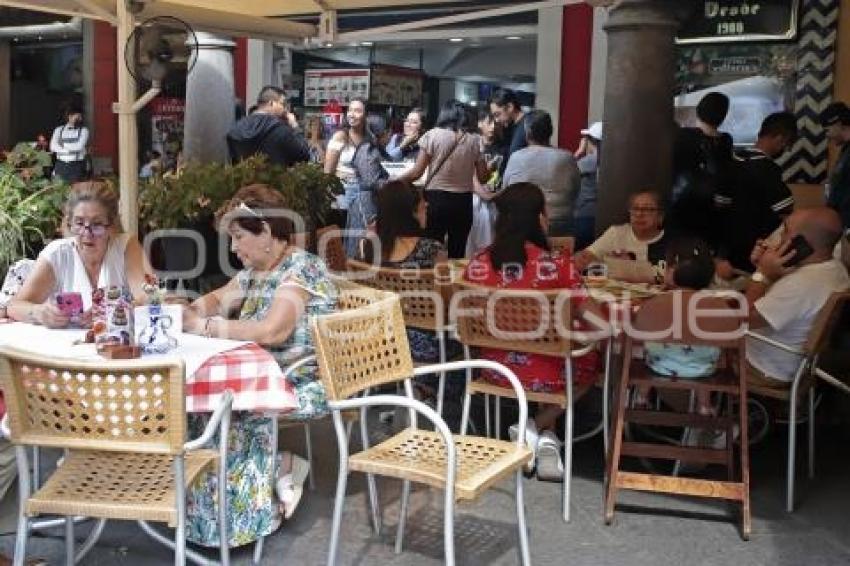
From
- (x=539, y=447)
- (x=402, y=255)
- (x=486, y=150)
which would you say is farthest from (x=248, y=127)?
(x=539, y=447)

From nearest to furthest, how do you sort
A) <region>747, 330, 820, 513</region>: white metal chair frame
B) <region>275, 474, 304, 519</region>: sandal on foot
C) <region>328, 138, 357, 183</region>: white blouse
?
<region>275, 474, 304, 519</region>: sandal on foot → <region>747, 330, 820, 513</region>: white metal chair frame → <region>328, 138, 357, 183</region>: white blouse

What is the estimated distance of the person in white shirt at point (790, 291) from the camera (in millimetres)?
4129

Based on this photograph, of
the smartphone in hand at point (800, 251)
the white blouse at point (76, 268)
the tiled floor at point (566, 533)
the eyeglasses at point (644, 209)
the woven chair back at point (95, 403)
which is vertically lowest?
the tiled floor at point (566, 533)

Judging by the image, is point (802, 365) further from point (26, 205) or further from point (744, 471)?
point (26, 205)

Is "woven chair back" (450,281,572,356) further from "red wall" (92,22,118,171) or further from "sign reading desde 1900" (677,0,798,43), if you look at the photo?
"red wall" (92,22,118,171)

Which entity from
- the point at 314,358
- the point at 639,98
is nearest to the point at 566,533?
the point at 314,358

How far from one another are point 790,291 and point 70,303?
282 cm

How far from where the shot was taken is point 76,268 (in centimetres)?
389

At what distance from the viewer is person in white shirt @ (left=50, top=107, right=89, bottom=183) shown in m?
11.6

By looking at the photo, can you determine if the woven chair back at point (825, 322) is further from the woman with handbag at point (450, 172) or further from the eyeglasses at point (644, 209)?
the woman with handbag at point (450, 172)

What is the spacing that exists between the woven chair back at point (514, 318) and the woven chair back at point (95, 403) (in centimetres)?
172

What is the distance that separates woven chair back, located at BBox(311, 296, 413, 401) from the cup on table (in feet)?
4.52

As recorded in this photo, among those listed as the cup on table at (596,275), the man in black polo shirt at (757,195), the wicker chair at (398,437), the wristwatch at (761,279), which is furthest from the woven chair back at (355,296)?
the man in black polo shirt at (757,195)

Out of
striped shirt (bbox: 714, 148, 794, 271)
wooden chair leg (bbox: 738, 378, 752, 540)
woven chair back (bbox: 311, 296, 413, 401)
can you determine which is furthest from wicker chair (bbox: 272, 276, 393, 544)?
striped shirt (bbox: 714, 148, 794, 271)
